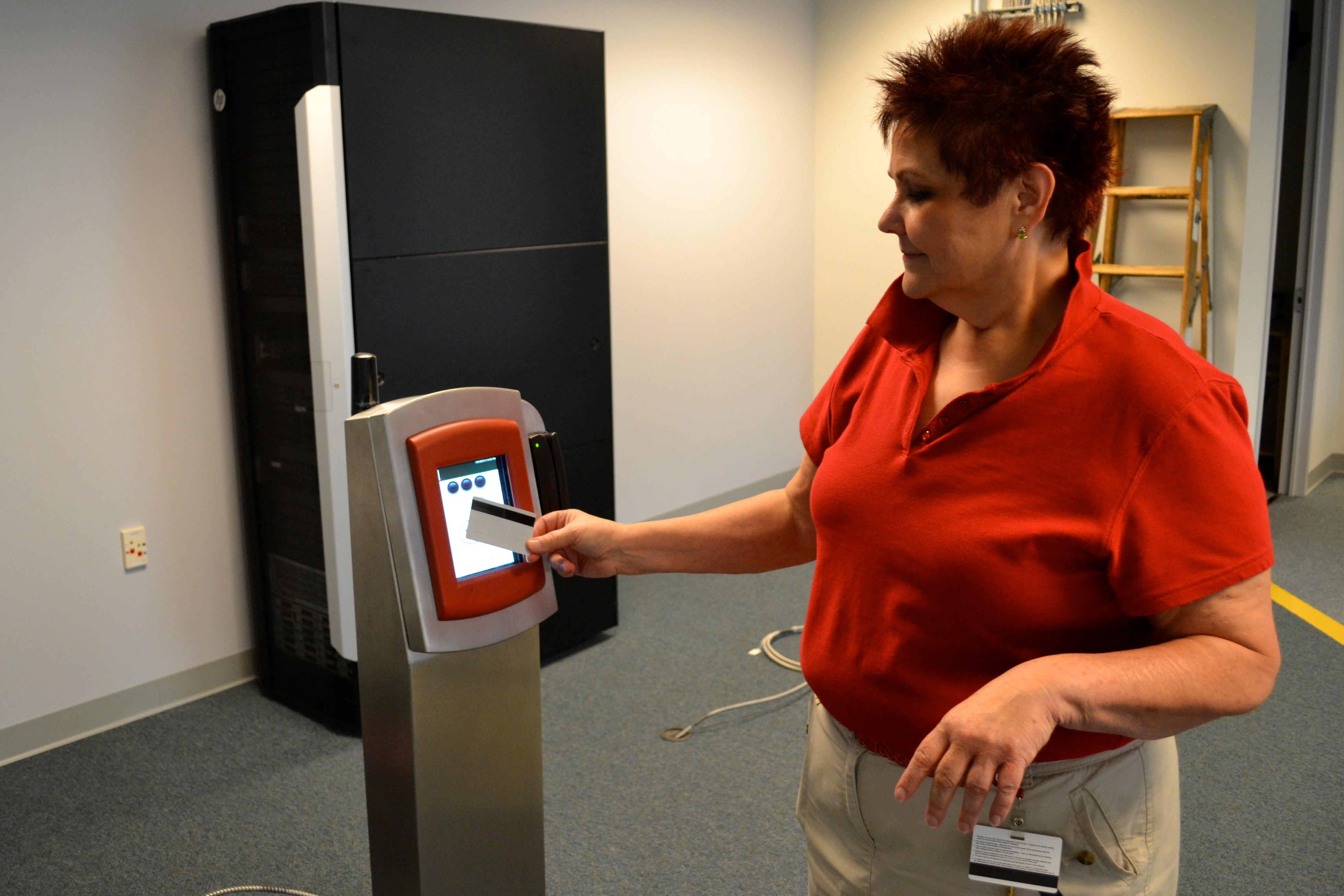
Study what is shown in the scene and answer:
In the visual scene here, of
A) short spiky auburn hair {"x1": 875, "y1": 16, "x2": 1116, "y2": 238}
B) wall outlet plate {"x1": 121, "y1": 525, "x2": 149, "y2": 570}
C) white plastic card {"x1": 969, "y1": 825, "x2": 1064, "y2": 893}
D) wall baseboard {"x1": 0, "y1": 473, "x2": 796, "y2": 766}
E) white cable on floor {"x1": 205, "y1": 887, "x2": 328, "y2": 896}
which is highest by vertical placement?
short spiky auburn hair {"x1": 875, "y1": 16, "x2": 1116, "y2": 238}

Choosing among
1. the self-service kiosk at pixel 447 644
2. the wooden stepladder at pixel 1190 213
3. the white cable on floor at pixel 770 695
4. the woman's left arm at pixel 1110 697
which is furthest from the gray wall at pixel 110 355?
the woman's left arm at pixel 1110 697

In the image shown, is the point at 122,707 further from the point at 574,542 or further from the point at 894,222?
the point at 894,222

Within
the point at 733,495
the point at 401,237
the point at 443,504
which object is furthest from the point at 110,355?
the point at 733,495

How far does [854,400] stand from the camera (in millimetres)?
1243

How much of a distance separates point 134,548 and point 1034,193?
2649 mm

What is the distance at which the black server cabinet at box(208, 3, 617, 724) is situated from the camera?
2.71 meters

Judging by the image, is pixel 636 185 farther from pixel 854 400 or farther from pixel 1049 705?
pixel 1049 705

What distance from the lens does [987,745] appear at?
2.85ft

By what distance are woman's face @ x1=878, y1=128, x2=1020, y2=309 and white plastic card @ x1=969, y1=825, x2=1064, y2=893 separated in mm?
513

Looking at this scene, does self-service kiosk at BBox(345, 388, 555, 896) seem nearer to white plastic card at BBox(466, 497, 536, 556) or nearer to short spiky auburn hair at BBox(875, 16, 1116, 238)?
white plastic card at BBox(466, 497, 536, 556)

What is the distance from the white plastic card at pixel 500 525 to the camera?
52.3 inches

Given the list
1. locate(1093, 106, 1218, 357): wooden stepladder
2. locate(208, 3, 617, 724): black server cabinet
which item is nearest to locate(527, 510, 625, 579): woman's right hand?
locate(208, 3, 617, 724): black server cabinet

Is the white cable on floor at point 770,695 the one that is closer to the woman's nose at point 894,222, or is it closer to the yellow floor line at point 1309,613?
the yellow floor line at point 1309,613

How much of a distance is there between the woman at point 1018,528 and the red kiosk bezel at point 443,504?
39 cm
